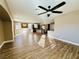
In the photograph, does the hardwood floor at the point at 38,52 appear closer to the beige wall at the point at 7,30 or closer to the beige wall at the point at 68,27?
the beige wall at the point at 68,27

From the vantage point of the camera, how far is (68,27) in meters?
5.75

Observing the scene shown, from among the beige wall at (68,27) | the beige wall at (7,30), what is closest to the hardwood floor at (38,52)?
the beige wall at (68,27)

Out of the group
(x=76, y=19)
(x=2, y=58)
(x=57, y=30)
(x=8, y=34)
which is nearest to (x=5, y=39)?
(x=8, y=34)

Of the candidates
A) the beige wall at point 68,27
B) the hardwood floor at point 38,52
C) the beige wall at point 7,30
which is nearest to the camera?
the hardwood floor at point 38,52

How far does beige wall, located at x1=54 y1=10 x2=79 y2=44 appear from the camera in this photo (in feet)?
16.7

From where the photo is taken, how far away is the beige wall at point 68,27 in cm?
510

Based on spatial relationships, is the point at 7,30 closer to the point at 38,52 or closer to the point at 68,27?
the point at 38,52

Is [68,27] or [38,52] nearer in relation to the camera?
[38,52]

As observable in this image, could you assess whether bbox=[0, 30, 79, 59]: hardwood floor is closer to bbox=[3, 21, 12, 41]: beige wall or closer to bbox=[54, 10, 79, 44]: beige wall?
bbox=[54, 10, 79, 44]: beige wall

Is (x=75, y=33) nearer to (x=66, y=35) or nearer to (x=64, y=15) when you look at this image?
(x=66, y=35)

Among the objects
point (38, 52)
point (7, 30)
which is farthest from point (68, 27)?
point (7, 30)

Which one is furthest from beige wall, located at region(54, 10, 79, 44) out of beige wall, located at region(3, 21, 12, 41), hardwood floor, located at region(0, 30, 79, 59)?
beige wall, located at region(3, 21, 12, 41)

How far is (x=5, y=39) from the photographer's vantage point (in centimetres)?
557

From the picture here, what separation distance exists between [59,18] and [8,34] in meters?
5.05
